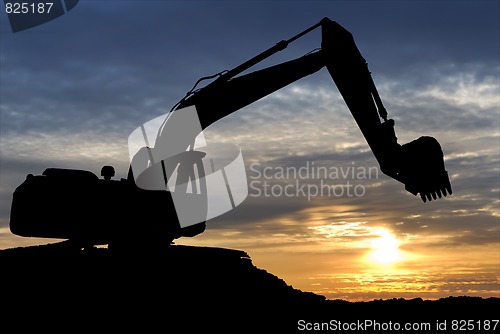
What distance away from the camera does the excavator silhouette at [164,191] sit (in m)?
12.4

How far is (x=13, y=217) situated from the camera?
12.5m

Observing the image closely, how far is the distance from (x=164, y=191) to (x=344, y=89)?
446cm

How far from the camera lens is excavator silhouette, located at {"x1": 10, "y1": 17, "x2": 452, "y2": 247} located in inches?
490

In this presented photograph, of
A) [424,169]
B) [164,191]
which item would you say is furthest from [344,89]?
[164,191]

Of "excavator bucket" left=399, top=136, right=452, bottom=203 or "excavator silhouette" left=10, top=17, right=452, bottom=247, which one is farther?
"excavator silhouette" left=10, top=17, right=452, bottom=247

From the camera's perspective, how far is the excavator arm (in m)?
12.1

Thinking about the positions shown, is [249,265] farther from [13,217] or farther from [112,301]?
[13,217]

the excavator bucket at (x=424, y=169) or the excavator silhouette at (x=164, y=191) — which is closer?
the excavator bucket at (x=424, y=169)

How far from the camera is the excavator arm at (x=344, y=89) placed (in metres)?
12.1

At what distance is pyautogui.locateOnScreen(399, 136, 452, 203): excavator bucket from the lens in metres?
11.7

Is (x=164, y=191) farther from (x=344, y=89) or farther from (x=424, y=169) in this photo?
(x=424, y=169)

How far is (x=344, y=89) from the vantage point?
12.8 meters

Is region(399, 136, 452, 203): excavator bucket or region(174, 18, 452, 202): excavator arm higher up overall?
region(174, 18, 452, 202): excavator arm

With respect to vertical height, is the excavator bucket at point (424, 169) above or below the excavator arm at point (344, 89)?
below
